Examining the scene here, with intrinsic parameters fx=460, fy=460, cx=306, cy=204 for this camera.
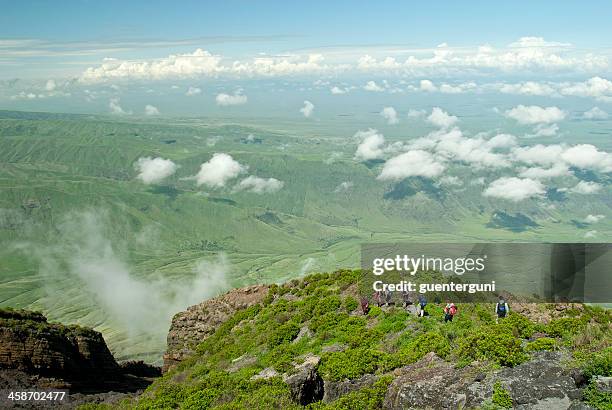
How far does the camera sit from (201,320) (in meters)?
48.3

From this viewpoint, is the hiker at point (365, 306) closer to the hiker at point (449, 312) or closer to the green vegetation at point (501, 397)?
the hiker at point (449, 312)

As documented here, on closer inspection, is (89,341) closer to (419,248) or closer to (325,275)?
(325,275)

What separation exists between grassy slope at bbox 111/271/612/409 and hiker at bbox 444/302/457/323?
498 mm

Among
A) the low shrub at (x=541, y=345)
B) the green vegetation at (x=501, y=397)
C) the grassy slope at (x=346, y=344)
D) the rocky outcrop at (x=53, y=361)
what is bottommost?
the rocky outcrop at (x=53, y=361)

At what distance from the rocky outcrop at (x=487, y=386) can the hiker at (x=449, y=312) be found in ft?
25.7

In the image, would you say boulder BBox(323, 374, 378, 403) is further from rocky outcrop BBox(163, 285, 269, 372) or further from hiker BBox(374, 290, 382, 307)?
rocky outcrop BBox(163, 285, 269, 372)

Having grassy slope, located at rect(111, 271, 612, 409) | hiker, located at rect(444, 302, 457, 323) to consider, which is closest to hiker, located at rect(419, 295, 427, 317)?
grassy slope, located at rect(111, 271, 612, 409)

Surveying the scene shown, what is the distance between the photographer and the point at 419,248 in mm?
39062

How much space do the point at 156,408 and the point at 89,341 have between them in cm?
2822

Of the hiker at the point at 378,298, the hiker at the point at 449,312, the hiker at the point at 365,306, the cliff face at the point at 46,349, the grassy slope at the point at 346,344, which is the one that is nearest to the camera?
the grassy slope at the point at 346,344

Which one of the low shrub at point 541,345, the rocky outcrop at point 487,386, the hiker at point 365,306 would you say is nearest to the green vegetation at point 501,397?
the rocky outcrop at point 487,386

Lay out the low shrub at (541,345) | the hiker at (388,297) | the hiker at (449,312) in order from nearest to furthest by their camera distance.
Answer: the low shrub at (541,345)
the hiker at (449,312)
the hiker at (388,297)

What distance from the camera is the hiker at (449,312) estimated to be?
28703 mm

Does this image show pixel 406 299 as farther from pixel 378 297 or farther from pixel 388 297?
pixel 378 297
